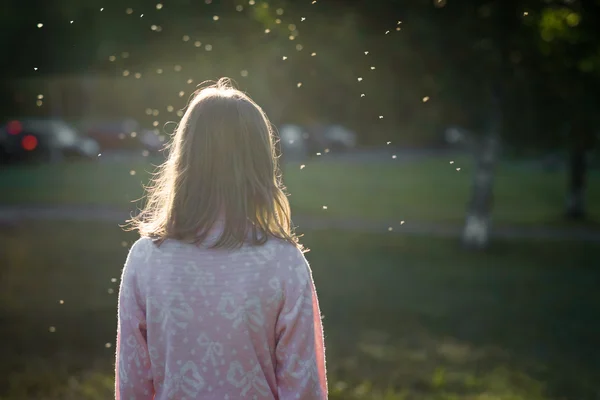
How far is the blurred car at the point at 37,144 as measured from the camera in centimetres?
2755

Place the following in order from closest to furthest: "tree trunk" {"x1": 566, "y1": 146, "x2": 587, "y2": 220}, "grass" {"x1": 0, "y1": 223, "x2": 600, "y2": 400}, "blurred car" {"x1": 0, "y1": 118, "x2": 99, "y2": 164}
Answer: "grass" {"x1": 0, "y1": 223, "x2": 600, "y2": 400}, "tree trunk" {"x1": 566, "y1": 146, "x2": 587, "y2": 220}, "blurred car" {"x1": 0, "y1": 118, "x2": 99, "y2": 164}

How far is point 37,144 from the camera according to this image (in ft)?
92.5

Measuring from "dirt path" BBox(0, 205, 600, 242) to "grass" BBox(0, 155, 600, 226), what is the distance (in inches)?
33.3

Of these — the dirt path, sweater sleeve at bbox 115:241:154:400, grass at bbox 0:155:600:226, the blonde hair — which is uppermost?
grass at bbox 0:155:600:226

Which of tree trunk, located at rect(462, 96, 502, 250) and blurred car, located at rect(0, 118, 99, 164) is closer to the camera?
tree trunk, located at rect(462, 96, 502, 250)

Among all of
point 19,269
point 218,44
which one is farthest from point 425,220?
point 19,269

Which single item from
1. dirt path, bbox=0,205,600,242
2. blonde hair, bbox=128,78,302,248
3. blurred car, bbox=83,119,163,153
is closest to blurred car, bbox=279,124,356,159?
blurred car, bbox=83,119,163,153

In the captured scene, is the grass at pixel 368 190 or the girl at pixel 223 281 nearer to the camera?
the girl at pixel 223 281

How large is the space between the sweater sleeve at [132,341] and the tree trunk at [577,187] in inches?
628

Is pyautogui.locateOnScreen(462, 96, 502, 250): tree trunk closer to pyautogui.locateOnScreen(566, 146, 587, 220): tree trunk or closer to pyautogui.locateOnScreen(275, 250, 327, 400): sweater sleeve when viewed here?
pyautogui.locateOnScreen(566, 146, 587, 220): tree trunk

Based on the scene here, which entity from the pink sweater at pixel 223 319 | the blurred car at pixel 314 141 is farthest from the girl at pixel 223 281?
the blurred car at pixel 314 141

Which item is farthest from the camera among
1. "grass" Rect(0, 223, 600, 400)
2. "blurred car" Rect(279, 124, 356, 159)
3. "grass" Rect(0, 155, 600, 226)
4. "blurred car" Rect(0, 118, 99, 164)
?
"blurred car" Rect(279, 124, 356, 159)

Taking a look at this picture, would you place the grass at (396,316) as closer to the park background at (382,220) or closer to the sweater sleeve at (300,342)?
the park background at (382,220)

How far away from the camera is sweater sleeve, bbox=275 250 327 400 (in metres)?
1.86
